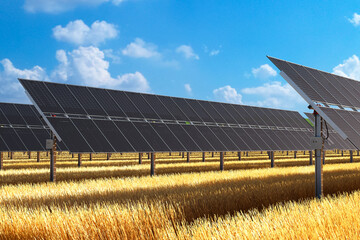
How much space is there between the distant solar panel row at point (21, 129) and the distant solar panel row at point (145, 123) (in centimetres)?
1092

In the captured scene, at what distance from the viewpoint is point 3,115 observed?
37781 mm

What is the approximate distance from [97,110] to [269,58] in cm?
1201

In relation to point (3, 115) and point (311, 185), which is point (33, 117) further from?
point (311, 185)

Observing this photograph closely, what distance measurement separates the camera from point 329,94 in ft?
61.5

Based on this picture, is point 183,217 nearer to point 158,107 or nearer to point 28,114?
point 158,107

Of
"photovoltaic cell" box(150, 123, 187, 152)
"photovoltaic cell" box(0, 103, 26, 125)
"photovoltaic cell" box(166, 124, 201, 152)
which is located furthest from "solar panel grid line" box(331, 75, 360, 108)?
"photovoltaic cell" box(0, 103, 26, 125)

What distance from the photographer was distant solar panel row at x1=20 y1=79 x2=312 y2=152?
22000mm

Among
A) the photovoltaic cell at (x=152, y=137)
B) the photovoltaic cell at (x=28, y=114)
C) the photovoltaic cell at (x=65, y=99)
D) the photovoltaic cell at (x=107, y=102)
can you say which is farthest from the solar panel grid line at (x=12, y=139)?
the photovoltaic cell at (x=152, y=137)

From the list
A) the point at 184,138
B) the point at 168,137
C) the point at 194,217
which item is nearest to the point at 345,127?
the point at 194,217

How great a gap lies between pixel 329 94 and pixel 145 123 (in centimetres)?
1189

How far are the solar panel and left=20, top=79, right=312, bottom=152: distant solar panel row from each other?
8501 mm

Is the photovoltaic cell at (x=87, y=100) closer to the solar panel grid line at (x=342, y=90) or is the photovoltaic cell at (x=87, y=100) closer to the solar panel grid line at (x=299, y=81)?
the solar panel grid line at (x=299, y=81)

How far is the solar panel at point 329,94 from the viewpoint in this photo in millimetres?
14734

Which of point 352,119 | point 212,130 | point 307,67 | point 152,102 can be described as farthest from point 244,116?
point 352,119
